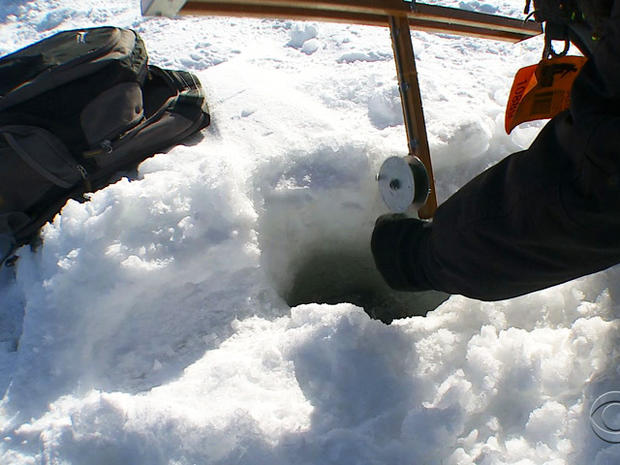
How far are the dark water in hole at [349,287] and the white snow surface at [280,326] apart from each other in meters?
0.02

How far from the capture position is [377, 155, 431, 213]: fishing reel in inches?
57.6

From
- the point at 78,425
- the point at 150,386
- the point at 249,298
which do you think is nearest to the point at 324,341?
the point at 249,298

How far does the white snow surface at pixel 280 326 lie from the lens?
1038 mm

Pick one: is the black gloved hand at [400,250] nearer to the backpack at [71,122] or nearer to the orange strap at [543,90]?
the orange strap at [543,90]

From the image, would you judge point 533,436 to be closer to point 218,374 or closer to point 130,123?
point 218,374

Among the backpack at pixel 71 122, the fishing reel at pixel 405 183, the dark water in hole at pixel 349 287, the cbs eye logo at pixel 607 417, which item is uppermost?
the backpack at pixel 71 122

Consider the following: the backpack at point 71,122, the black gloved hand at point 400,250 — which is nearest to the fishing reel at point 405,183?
the black gloved hand at point 400,250

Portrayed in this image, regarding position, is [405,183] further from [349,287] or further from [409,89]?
[349,287]

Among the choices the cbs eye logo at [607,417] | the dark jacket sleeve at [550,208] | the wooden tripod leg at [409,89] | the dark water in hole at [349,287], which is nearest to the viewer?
the dark jacket sleeve at [550,208]

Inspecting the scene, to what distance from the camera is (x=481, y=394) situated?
109cm

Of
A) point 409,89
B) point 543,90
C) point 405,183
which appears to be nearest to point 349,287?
point 405,183

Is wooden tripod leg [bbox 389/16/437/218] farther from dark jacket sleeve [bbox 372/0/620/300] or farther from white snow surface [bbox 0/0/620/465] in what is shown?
dark jacket sleeve [bbox 372/0/620/300]

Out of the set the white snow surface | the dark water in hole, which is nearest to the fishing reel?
the white snow surface

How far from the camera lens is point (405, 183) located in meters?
1.49
